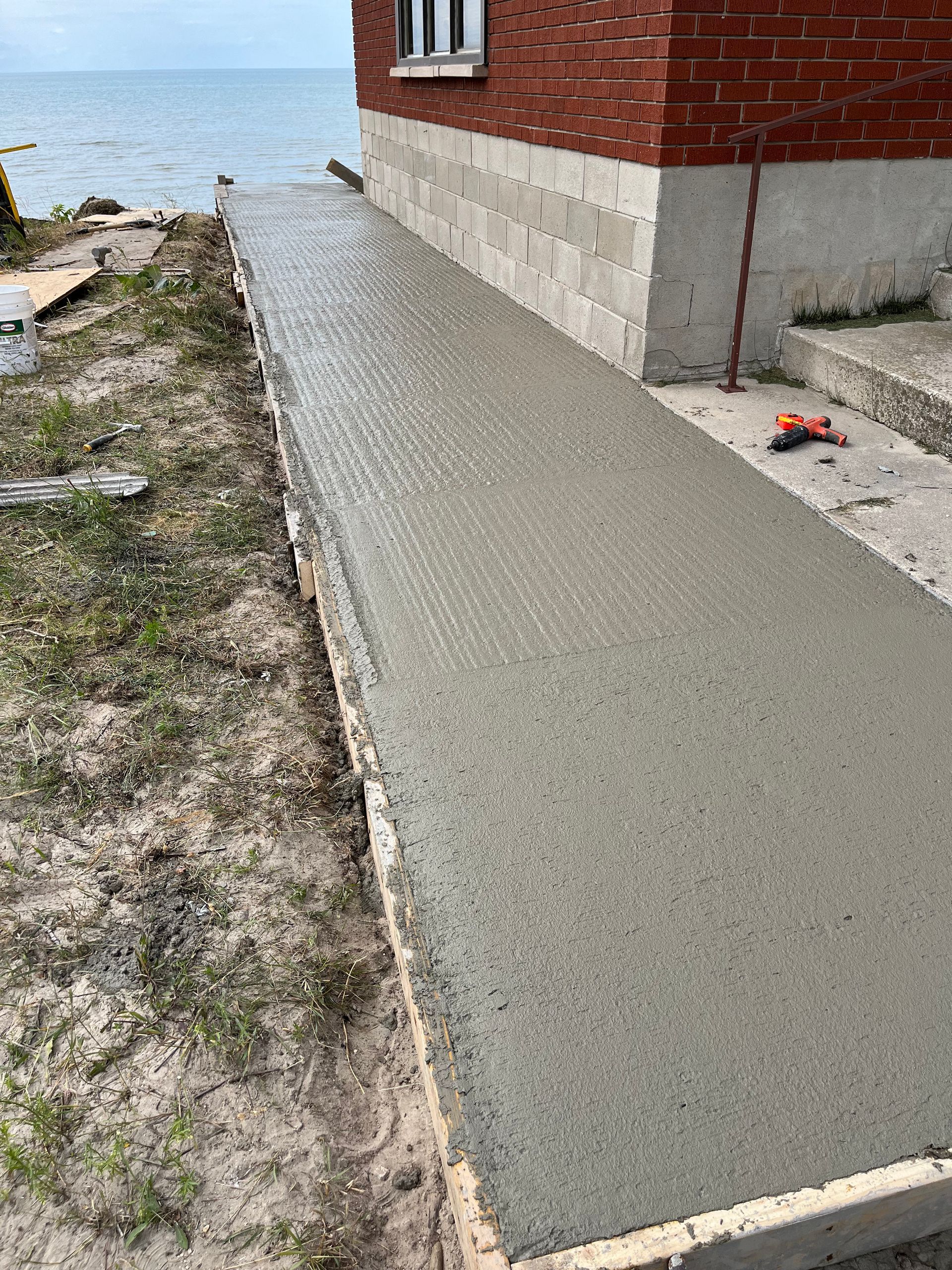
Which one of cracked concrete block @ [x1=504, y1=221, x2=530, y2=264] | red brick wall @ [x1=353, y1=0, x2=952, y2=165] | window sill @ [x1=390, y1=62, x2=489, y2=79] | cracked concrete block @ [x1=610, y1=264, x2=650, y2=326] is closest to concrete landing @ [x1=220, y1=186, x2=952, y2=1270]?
cracked concrete block @ [x1=610, y1=264, x2=650, y2=326]

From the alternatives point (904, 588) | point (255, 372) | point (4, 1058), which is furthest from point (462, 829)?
point (255, 372)

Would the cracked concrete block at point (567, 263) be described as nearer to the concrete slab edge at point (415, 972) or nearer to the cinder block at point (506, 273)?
the cinder block at point (506, 273)

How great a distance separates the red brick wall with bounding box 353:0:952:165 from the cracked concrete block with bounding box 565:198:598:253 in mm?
327

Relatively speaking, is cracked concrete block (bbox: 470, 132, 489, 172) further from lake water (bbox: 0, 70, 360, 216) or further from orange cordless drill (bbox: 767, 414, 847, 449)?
lake water (bbox: 0, 70, 360, 216)

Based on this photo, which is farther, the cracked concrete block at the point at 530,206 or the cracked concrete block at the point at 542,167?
the cracked concrete block at the point at 530,206

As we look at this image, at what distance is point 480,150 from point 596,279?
2.47 metres

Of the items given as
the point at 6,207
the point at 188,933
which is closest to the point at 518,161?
the point at 188,933

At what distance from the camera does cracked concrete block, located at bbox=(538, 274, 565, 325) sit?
5.55m

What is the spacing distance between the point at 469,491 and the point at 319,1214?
2579 mm

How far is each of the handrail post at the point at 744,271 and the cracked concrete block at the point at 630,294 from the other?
45cm

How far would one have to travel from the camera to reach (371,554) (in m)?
3.13

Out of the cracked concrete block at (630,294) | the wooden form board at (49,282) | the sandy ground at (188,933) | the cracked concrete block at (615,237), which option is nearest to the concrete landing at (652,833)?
the sandy ground at (188,933)

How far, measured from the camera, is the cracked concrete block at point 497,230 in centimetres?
638

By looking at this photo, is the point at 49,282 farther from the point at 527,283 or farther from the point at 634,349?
the point at 634,349
